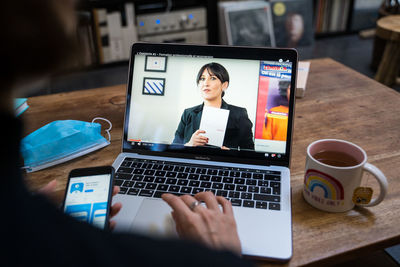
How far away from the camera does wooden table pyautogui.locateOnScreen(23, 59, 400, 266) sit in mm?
573

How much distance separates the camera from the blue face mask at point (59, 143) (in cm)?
80

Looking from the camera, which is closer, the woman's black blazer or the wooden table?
the wooden table

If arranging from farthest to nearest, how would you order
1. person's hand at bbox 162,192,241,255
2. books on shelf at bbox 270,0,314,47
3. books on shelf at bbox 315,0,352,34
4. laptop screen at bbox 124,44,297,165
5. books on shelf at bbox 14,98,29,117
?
books on shelf at bbox 315,0,352,34
books on shelf at bbox 270,0,314,47
books on shelf at bbox 14,98,29,117
laptop screen at bbox 124,44,297,165
person's hand at bbox 162,192,241,255

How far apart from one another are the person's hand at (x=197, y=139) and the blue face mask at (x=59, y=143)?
234 mm

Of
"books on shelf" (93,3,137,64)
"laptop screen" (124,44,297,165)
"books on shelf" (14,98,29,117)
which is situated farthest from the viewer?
"books on shelf" (93,3,137,64)

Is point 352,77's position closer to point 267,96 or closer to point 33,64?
point 267,96

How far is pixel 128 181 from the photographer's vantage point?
73 centimetres

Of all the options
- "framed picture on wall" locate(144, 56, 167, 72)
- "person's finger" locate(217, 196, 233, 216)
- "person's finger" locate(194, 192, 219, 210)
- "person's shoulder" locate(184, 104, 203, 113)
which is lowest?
"person's finger" locate(217, 196, 233, 216)

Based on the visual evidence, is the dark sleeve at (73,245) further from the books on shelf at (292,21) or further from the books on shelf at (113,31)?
the books on shelf at (292,21)

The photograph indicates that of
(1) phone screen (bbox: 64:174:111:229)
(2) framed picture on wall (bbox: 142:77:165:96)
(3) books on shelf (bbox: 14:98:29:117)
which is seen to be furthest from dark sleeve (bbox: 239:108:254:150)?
(3) books on shelf (bbox: 14:98:29:117)

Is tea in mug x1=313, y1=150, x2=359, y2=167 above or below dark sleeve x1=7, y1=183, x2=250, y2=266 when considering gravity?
below

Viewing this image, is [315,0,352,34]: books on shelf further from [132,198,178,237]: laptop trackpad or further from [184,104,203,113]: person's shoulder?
[132,198,178,237]: laptop trackpad

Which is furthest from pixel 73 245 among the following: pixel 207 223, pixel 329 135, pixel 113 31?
pixel 113 31

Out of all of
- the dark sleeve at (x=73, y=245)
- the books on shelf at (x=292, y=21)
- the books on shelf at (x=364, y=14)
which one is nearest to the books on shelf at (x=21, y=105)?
the dark sleeve at (x=73, y=245)
